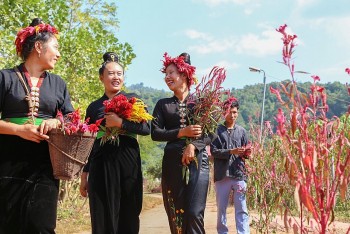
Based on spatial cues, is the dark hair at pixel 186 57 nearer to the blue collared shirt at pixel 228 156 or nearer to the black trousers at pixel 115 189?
the black trousers at pixel 115 189

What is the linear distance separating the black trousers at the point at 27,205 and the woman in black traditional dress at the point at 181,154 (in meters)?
1.43

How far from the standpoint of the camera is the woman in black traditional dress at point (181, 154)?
4672 mm

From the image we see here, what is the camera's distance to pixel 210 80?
473 cm

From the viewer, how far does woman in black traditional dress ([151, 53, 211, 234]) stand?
4.67 metres

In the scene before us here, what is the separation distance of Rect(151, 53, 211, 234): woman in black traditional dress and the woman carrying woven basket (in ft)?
4.22

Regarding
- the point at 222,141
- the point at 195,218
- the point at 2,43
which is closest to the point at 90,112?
the point at 195,218

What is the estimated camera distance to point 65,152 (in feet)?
11.2

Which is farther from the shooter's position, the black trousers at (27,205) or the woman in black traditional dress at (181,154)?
the woman in black traditional dress at (181,154)

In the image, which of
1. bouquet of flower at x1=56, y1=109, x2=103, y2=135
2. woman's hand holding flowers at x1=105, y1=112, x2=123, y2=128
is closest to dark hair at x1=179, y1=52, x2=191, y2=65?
woman's hand holding flowers at x1=105, y1=112, x2=123, y2=128

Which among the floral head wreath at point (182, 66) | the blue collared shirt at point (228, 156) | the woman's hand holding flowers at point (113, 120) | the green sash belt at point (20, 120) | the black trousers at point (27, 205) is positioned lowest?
the black trousers at point (27, 205)

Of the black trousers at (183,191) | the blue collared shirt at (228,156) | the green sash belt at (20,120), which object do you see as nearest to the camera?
the green sash belt at (20,120)

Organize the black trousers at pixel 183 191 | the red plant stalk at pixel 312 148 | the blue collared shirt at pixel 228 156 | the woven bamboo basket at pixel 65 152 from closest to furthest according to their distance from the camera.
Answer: the red plant stalk at pixel 312 148, the woven bamboo basket at pixel 65 152, the black trousers at pixel 183 191, the blue collared shirt at pixel 228 156

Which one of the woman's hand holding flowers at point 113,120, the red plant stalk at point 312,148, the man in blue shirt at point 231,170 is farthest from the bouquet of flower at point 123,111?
the man in blue shirt at point 231,170

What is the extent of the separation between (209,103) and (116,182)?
1082 millimetres
